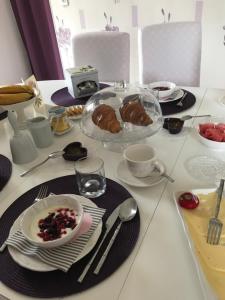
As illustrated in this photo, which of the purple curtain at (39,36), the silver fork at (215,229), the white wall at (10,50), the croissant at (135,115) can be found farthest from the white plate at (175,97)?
the white wall at (10,50)

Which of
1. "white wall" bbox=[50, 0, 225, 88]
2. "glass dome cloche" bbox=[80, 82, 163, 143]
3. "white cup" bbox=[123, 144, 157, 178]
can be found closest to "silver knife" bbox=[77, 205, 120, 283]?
"white cup" bbox=[123, 144, 157, 178]

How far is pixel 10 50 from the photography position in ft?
8.05

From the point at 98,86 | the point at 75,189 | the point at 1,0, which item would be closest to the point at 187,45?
the point at 98,86

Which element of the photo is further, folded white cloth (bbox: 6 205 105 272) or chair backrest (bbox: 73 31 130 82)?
chair backrest (bbox: 73 31 130 82)

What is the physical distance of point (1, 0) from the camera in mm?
2289

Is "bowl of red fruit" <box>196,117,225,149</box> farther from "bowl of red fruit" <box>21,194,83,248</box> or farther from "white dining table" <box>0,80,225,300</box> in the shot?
"bowl of red fruit" <box>21,194,83,248</box>

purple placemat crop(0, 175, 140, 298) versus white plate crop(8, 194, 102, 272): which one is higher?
white plate crop(8, 194, 102, 272)

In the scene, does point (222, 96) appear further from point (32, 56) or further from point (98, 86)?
point (32, 56)

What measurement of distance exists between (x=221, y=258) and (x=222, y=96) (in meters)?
0.88

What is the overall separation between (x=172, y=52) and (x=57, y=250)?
54.2 inches

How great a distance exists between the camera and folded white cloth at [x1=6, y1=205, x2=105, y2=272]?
57 cm

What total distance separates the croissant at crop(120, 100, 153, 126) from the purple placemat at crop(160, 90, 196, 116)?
223 mm

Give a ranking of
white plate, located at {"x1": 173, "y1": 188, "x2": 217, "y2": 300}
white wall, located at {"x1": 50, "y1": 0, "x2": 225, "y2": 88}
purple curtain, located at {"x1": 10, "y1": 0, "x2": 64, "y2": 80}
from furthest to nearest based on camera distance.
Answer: purple curtain, located at {"x1": 10, "y1": 0, "x2": 64, "y2": 80} → white wall, located at {"x1": 50, "y1": 0, "x2": 225, "y2": 88} → white plate, located at {"x1": 173, "y1": 188, "x2": 217, "y2": 300}

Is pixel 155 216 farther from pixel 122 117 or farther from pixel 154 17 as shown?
pixel 154 17
